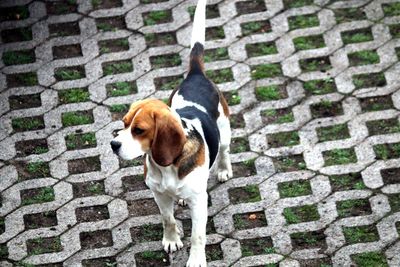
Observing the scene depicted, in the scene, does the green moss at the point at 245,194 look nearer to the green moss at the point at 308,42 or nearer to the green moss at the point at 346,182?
the green moss at the point at 346,182

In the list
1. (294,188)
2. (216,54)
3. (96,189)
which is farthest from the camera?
(216,54)

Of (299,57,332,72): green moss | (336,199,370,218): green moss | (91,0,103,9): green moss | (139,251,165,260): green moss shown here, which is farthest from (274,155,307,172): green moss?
(91,0,103,9): green moss

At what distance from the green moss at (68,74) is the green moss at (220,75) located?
1.09m

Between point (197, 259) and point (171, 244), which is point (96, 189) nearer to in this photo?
point (171, 244)

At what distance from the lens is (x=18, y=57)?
9.57 m

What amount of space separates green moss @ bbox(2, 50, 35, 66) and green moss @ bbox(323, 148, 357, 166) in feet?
9.17

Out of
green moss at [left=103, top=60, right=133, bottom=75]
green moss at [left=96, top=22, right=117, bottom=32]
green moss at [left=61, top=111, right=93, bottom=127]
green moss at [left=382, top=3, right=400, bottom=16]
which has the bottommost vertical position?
green moss at [left=61, top=111, right=93, bottom=127]

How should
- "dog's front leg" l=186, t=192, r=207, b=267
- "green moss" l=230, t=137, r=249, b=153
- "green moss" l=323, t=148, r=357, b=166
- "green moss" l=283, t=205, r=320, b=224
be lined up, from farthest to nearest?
"green moss" l=230, t=137, r=249, b=153, "green moss" l=323, t=148, r=357, b=166, "green moss" l=283, t=205, r=320, b=224, "dog's front leg" l=186, t=192, r=207, b=267

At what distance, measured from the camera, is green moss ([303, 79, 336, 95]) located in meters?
→ 8.98

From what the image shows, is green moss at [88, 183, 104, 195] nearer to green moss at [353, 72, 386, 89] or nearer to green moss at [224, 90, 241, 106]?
green moss at [224, 90, 241, 106]

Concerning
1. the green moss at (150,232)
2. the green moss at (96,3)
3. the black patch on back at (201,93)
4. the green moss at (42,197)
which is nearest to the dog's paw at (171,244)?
the green moss at (150,232)

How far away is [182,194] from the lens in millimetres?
7188

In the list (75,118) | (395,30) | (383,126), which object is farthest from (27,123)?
(395,30)

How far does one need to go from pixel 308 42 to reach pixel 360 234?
2318 millimetres
